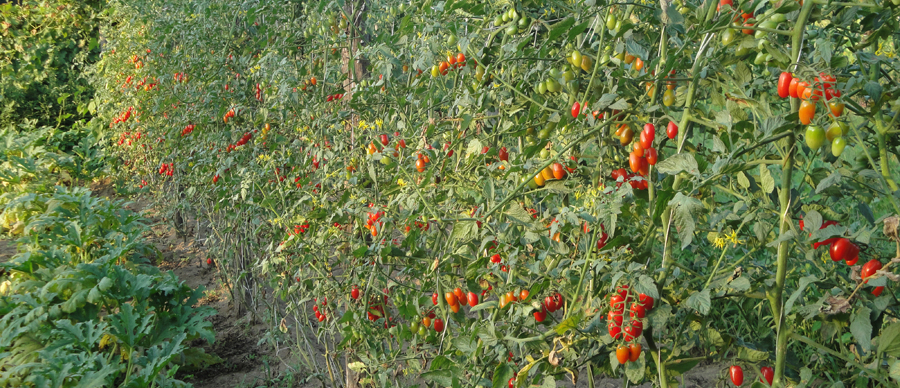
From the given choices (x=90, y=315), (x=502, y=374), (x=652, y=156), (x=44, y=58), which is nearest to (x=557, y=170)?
(x=652, y=156)

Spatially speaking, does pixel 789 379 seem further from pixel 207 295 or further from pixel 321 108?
pixel 207 295

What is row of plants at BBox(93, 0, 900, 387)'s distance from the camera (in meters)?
0.92

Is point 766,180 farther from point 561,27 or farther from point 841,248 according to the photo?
point 561,27

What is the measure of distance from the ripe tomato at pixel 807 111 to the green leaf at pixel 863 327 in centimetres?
35

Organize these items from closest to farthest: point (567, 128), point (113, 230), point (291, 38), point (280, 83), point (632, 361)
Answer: point (632, 361), point (567, 128), point (280, 83), point (291, 38), point (113, 230)

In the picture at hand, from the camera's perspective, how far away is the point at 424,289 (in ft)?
5.06

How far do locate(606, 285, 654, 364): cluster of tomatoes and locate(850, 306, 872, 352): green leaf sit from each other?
1.00 feet

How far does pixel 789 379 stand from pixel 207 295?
9.94 ft

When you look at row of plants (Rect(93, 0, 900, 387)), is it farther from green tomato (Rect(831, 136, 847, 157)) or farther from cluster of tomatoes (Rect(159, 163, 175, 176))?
cluster of tomatoes (Rect(159, 163, 175, 176))

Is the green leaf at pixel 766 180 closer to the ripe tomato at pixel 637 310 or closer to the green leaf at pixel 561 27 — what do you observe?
the ripe tomato at pixel 637 310

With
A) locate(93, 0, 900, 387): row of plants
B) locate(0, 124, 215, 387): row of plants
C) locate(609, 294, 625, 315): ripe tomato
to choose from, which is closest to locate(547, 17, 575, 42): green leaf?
locate(93, 0, 900, 387): row of plants

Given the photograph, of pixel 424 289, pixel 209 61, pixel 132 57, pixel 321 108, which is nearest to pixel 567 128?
pixel 424 289

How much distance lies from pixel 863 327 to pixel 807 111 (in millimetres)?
376

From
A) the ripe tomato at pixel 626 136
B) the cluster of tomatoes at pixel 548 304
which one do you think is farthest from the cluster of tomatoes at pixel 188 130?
the ripe tomato at pixel 626 136
